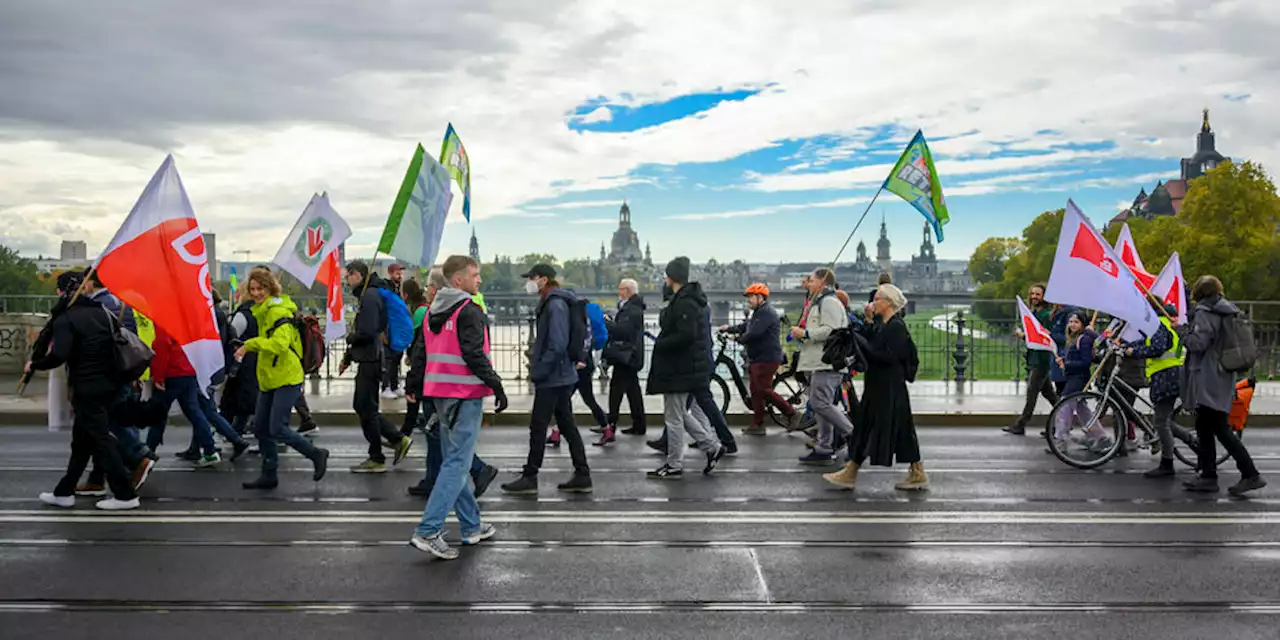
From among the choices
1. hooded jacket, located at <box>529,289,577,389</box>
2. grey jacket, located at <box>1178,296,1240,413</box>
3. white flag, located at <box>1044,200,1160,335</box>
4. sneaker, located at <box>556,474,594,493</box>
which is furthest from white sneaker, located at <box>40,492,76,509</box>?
grey jacket, located at <box>1178,296,1240,413</box>

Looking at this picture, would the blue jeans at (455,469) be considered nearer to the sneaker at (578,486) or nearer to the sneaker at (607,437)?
the sneaker at (578,486)

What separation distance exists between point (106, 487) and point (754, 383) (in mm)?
6555

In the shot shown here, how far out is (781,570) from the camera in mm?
6590

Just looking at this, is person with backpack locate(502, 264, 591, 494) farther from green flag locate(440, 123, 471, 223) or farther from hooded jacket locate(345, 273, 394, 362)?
green flag locate(440, 123, 471, 223)

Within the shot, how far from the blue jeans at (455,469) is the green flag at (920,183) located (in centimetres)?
814

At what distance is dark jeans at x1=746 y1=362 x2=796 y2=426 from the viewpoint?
12266mm

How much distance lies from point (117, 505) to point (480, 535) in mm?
2927

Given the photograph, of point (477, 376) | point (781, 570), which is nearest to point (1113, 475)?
point (781, 570)

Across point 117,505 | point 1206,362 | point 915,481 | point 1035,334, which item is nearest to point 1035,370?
point 1035,334

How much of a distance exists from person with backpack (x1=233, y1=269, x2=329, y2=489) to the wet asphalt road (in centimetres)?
43

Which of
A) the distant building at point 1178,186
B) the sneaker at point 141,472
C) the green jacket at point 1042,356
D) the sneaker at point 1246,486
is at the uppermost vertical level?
the distant building at point 1178,186

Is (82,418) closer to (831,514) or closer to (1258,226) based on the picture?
(831,514)

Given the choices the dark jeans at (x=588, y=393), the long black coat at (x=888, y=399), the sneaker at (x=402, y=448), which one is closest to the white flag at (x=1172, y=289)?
the long black coat at (x=888, y=399)

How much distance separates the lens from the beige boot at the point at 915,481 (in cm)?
909
